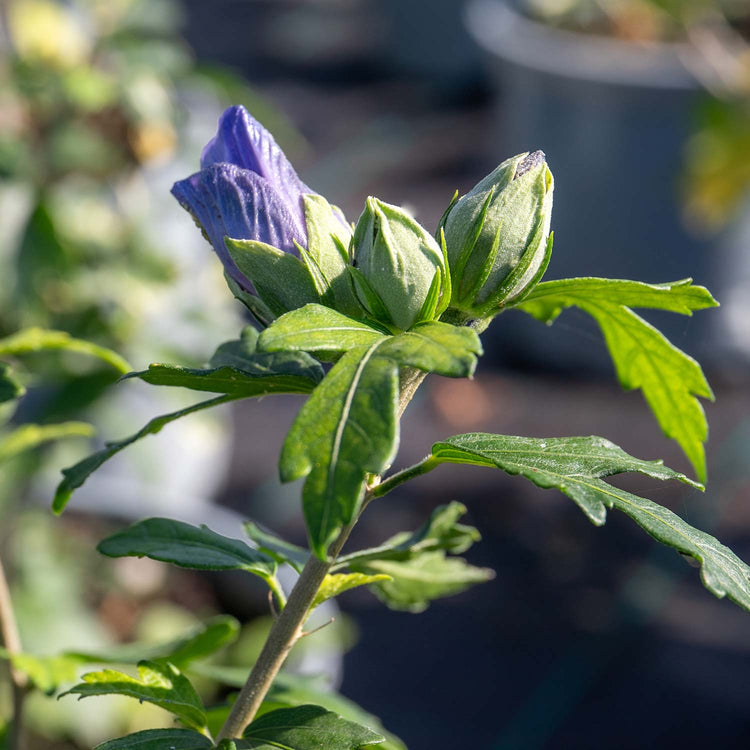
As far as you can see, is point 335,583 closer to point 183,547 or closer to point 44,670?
point 183,547

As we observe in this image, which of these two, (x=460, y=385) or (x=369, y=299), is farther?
(x=460, y=385)

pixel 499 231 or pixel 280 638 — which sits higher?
pixel 499 231

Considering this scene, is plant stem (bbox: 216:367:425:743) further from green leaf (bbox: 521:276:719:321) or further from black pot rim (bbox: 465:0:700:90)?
black pot rim (bbox: 465:0:700:90)

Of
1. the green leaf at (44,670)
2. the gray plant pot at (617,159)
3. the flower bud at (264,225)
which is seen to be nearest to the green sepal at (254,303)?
the flower bud at (264,225)

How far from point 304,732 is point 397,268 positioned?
0.16m

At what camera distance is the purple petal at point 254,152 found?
1.14 ft

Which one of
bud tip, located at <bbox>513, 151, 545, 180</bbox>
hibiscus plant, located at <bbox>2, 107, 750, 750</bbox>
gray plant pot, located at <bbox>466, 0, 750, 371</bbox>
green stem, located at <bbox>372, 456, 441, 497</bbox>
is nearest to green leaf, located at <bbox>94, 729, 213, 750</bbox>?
hibiscus plant, located at <bbox>2, 107, 750, 750</bbox>

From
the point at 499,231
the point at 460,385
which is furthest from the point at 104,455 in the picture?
the point at 460,385

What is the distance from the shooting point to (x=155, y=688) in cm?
36

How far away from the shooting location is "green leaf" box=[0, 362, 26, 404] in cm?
40

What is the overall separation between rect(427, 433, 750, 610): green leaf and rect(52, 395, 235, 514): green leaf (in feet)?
0.26

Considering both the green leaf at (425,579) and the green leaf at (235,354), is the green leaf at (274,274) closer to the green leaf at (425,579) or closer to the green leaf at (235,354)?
the green leaf at (235,354)

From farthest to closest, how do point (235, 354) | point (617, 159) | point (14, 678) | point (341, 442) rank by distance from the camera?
point (617, 159) → point (14, 678) → point (235, 354) → point (341, 442)

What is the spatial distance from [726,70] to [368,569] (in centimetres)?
155
